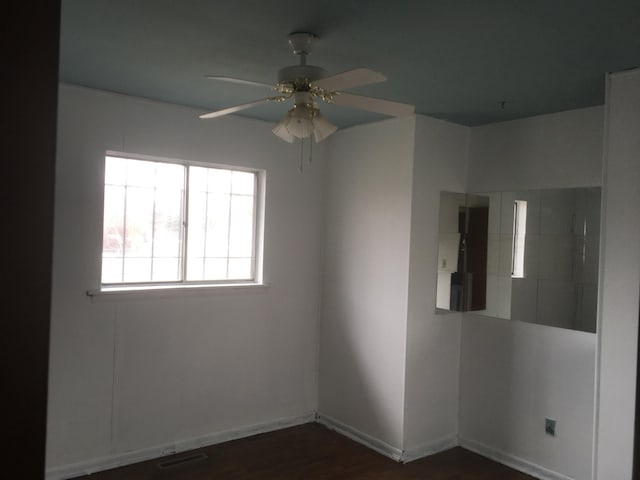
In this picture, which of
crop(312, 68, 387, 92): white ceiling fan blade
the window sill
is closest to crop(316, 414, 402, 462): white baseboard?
the window sill

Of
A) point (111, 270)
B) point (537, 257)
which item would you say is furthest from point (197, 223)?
point (537, 257)

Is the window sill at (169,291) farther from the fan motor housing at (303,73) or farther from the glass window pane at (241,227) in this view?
the fan motor housing at (303,73)

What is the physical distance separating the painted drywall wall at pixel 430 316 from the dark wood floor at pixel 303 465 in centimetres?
23

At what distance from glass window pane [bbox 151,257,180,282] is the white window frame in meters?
0.03

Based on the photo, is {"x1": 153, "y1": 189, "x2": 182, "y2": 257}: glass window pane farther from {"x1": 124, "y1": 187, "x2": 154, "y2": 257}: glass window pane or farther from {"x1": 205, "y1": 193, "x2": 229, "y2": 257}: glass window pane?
{"x1": 205, "y1": 193, "x2": 229, "y2": 257}: glass window pane

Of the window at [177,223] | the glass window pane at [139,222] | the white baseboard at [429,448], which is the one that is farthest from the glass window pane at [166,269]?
the white baseboard at [429,448]

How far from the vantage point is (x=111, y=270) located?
3686mm

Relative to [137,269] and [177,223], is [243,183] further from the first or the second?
[137,269]

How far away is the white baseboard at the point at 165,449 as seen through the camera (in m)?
3.42

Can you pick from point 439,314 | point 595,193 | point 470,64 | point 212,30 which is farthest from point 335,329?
point 212,30

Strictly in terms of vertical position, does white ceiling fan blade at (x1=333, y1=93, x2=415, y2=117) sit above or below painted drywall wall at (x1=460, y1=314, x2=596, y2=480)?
above

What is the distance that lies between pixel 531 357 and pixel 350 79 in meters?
2.68

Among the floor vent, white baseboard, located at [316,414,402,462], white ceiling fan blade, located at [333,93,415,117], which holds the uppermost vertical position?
white ceiling fan blade, located at [333,93,415,117]

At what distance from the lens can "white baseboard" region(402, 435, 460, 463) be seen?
3.92m
